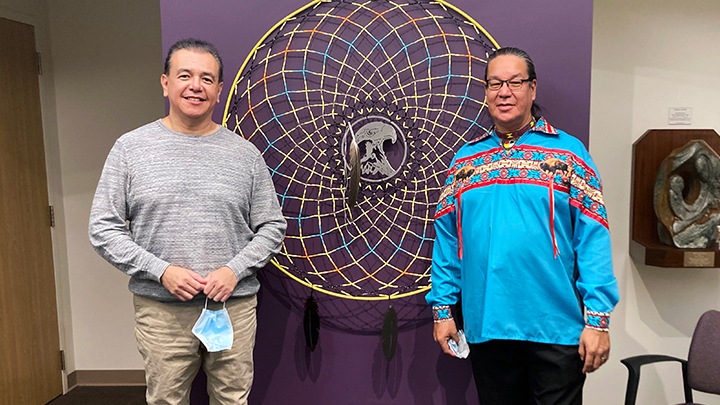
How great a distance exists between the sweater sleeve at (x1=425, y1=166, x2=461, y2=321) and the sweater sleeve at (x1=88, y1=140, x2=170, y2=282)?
28.4 inches

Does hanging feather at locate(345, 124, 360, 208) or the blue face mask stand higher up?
hanging feather at locate(345, 124, 360, 208)

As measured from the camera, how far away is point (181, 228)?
49.0 inches

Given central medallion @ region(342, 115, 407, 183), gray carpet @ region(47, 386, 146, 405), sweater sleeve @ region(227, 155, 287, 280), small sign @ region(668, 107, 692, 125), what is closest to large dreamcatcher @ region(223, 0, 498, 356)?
central medallion @ region(342, 115, 407, 183)

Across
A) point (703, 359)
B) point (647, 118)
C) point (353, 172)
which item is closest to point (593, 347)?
point (703, 359)

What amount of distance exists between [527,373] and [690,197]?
1.05 m

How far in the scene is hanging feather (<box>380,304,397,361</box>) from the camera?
161cm

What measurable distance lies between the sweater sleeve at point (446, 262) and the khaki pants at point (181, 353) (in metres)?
0.54

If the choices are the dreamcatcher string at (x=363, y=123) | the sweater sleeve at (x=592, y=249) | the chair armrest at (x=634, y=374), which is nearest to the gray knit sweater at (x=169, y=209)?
the dreamcatcher string at (x=363, y=123)

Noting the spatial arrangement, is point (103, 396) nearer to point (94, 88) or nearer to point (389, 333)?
point (94, 88)

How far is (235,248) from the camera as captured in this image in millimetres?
1312

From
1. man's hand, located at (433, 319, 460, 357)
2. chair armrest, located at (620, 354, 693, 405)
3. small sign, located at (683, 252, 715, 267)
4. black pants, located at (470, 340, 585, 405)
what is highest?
small sign, located at (683, 252, 715, 267)

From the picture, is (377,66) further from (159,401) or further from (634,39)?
(159,401)

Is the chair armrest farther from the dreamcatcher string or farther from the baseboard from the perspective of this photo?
the baseboard

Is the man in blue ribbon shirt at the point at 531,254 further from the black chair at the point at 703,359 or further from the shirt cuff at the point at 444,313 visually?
the black chair at the point at 703,359
